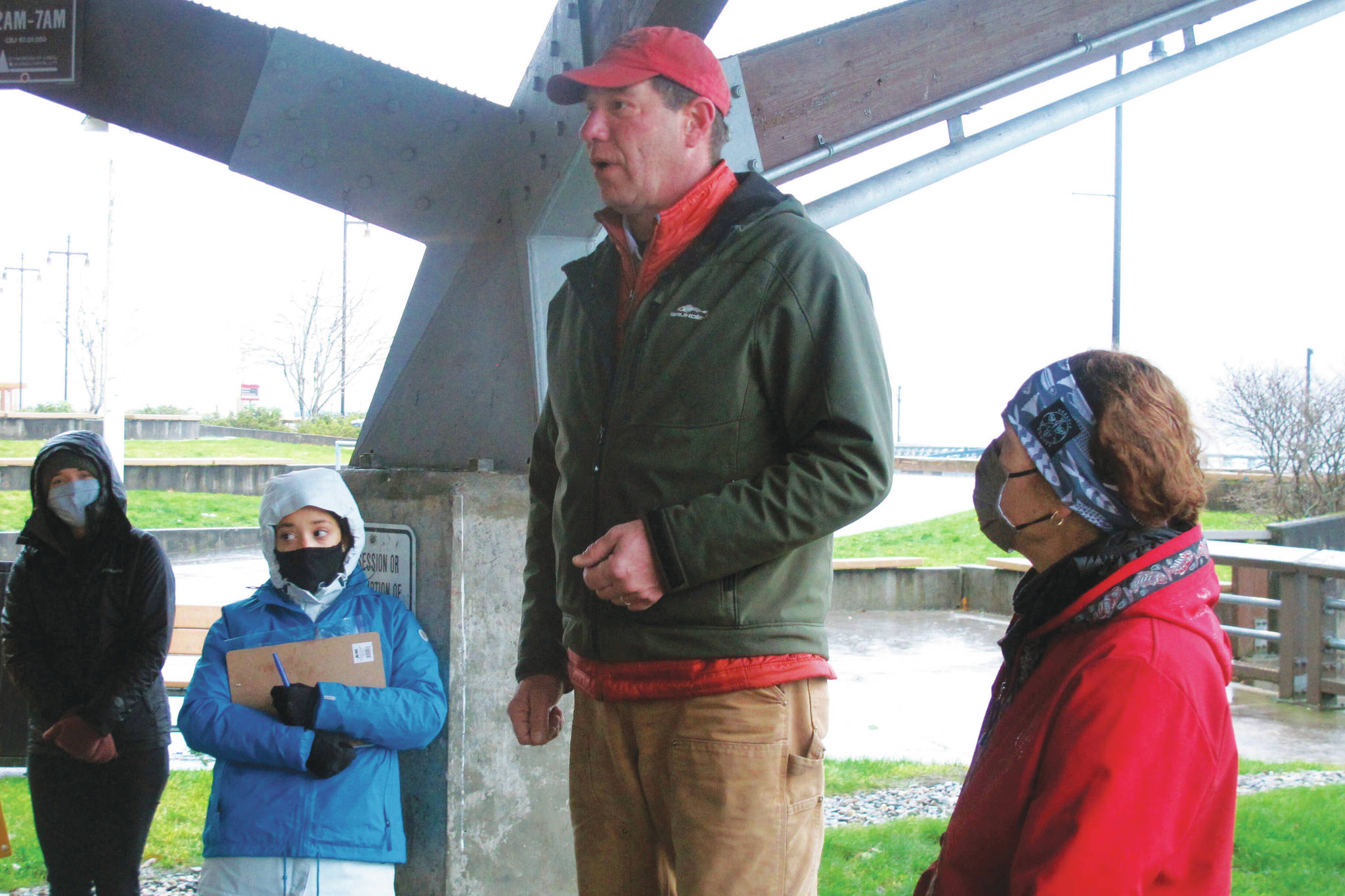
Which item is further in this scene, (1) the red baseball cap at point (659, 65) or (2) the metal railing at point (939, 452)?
(2) the metal railing at point (939, 452)

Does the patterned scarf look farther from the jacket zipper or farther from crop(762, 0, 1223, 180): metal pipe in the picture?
crop(762, 0, 1223, 180): metal pipe

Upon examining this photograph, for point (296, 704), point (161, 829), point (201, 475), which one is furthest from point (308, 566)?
point (201, 475)

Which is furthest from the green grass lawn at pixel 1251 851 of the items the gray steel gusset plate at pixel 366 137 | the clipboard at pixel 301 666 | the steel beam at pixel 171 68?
the steel beam at pixel 171 68

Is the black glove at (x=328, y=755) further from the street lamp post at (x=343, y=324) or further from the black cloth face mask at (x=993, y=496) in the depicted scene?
the street lamp post at (x=343, y=324)

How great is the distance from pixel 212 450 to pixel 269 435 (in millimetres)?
2625

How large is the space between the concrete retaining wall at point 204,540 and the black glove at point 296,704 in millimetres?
16304

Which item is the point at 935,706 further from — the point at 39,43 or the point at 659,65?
the point at 659,65

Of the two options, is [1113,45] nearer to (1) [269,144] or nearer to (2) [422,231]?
(2) [422,231]

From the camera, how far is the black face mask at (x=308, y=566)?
3.39 meters

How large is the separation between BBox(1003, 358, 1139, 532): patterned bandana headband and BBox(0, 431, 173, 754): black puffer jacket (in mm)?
3453

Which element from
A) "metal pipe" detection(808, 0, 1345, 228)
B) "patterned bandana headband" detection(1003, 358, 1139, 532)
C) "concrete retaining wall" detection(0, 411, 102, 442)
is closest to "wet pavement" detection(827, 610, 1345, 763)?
"metal pipe" detection(808, 0, 1345, 228)

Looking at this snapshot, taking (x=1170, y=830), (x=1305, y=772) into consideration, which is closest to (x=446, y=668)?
(x=1170, y=830)

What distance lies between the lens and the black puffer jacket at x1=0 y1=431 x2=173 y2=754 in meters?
4.03

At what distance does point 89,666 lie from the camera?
4.06 m
